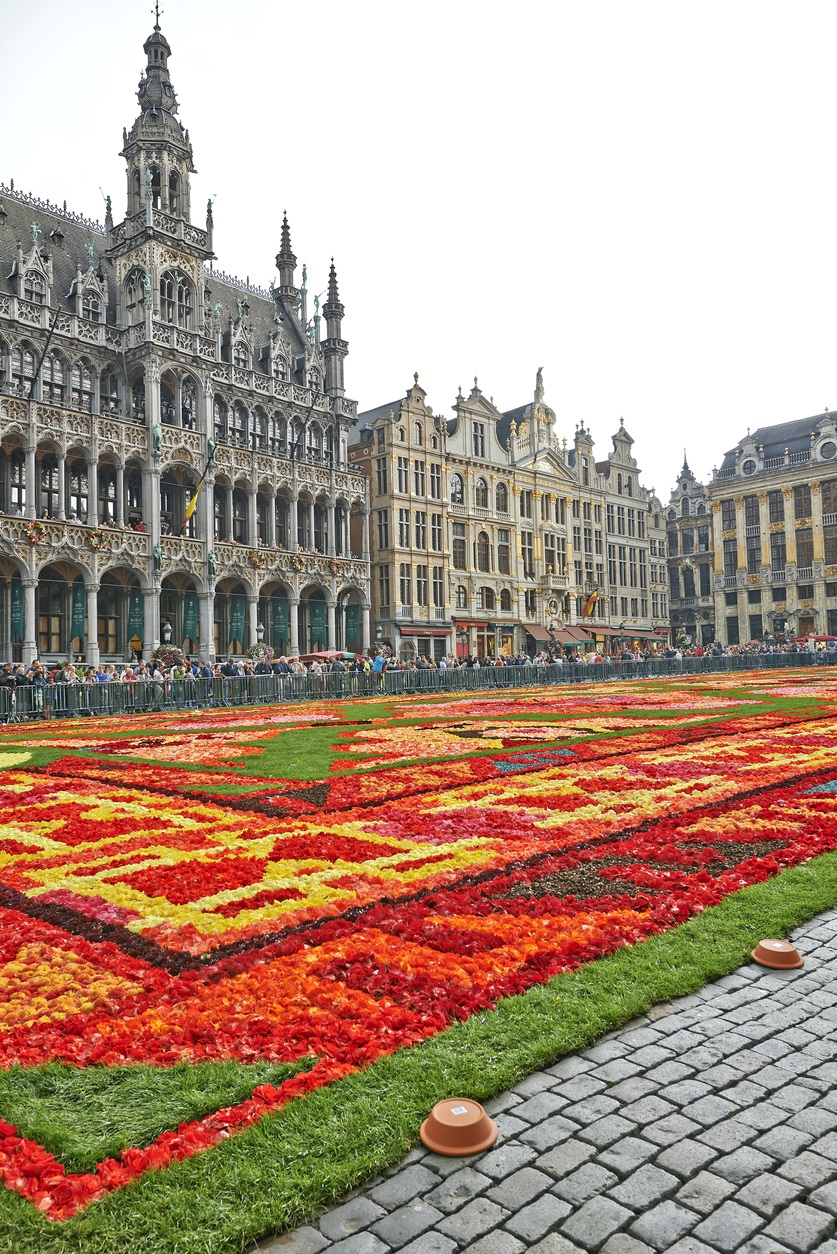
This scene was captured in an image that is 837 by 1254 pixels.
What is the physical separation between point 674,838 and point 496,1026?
11.3 feet

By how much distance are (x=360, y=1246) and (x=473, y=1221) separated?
348 mm

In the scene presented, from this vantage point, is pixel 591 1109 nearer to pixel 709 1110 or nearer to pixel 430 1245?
pixel 709 1110

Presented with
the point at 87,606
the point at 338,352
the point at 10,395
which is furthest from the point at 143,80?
the point at 87,606

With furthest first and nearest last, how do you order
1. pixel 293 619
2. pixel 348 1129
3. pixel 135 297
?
pixel 293 619
pixel 135 297
pixel 348 1129

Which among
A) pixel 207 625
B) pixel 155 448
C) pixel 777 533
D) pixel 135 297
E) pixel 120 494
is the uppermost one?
pixel 135 297

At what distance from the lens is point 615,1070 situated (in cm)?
337

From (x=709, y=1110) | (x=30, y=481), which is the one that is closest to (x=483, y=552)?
(x=30, y=481)

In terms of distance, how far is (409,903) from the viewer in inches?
203

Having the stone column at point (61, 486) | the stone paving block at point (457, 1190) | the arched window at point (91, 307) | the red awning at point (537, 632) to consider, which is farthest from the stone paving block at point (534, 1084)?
the red awning at point (537, 632)

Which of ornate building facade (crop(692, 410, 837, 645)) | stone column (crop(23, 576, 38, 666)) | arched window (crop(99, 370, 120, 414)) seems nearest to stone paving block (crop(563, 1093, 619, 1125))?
stone column (crop(23, 576, 38, 666))

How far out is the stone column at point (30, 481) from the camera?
36.4 meters

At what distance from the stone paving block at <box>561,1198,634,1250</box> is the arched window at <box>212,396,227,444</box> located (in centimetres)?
4670

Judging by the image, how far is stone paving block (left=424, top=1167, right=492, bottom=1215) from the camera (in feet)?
8.58

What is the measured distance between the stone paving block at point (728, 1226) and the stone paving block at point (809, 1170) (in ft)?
0.82
